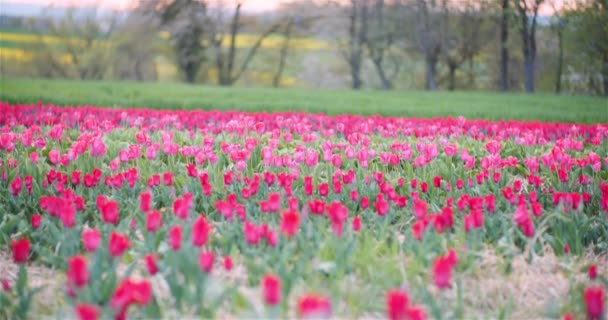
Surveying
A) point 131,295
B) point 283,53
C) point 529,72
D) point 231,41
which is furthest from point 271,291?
point 283,53

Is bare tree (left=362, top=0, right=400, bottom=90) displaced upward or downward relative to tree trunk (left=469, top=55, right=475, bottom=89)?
upward

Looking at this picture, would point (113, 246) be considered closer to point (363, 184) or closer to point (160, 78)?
point (363, 184)

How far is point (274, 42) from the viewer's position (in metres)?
42.4

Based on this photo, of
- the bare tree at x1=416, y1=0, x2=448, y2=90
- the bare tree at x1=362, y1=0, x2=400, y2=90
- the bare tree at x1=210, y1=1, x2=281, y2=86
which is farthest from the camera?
the bare tree at x1=362, y1=0, x2=400, y2=90

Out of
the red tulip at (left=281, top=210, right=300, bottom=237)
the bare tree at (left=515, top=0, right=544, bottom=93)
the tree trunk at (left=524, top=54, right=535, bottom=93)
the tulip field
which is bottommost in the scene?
the tulip field

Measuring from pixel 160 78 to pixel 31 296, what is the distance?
41443 millimetres

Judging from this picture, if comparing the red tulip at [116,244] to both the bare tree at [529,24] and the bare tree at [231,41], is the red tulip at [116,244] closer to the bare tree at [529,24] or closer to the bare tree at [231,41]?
the bare tree at [529,24]

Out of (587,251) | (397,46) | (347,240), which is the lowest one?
(587,251)

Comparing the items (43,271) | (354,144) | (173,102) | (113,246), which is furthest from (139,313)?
(173,102)

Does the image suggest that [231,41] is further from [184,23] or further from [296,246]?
[296,246]

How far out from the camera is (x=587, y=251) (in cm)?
368

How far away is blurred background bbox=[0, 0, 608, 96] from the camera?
109ft

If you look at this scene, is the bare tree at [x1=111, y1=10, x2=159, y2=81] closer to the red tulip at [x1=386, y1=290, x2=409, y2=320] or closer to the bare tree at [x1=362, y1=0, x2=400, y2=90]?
the bare tree at [x1=362, y1=0, x2=400, y2=90]

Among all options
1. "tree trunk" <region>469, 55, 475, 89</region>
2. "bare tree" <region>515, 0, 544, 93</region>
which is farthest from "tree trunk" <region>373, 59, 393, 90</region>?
"bare tree" <region>515, 0, 544, 93</region>
